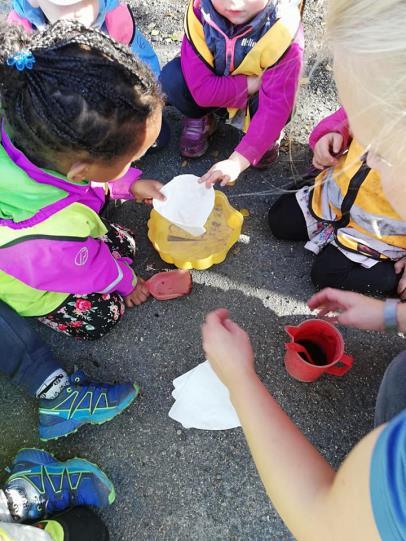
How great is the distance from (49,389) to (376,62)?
126 centimetres

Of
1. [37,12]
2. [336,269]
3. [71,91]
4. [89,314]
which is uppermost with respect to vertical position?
[37,12]

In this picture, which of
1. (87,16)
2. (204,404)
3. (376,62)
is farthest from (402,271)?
(87,16)

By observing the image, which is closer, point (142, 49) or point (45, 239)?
point (45, 239)

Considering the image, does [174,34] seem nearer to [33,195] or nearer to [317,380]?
[33,195]

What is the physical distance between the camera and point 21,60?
39.4 inches

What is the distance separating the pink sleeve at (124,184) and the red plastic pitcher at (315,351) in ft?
2.39

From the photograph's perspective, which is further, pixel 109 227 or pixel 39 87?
pixel 109 227

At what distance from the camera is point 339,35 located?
731 mm

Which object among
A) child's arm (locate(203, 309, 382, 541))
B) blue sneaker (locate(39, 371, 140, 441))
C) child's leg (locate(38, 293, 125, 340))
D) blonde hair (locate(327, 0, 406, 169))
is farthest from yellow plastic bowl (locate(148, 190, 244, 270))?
blonde hair (locate(327, 0, 406, 169))

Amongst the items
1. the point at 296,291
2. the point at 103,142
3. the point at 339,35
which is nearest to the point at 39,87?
the point at 103,142

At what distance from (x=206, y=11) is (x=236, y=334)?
1171 millimetres

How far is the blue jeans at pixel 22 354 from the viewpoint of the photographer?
1.41m

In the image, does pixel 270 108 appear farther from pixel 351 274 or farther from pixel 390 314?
pixel 390 314

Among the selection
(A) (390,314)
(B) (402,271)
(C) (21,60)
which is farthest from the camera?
(B) (402,271)
